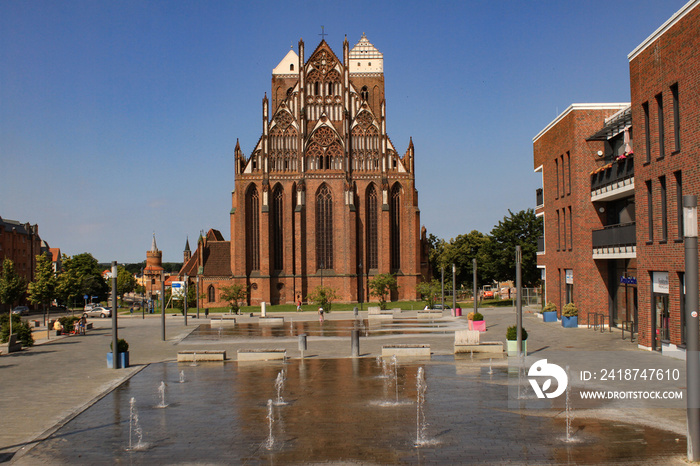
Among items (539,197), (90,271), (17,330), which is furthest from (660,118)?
(90,271)

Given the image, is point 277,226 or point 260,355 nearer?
point 260,355

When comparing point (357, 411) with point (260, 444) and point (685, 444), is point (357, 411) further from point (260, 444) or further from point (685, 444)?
point (685, 444)

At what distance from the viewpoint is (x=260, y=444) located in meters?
11.1

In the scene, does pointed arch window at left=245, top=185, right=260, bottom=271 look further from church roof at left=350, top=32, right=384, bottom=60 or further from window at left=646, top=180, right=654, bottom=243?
window at left=646, top=180, right=654, bottom=243

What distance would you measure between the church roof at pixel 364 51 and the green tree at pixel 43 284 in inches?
1899

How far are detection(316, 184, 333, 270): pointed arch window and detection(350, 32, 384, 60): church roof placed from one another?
64.0 feet

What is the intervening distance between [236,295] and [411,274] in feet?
69.2

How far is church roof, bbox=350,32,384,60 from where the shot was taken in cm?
7669

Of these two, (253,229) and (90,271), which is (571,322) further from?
(90,271)

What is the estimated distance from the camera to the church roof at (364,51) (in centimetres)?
7669

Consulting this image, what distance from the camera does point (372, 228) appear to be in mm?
69250

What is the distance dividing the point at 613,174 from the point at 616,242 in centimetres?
316

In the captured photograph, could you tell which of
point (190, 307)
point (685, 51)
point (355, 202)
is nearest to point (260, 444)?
point (685, 51)
